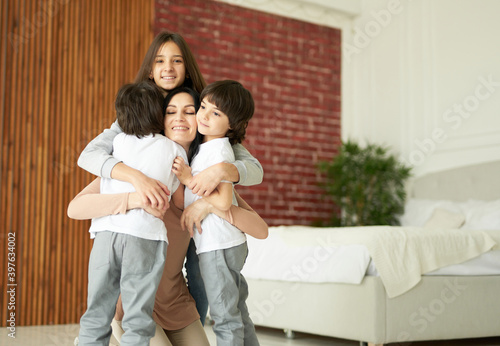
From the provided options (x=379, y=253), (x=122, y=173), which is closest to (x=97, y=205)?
(x=122, y=173)

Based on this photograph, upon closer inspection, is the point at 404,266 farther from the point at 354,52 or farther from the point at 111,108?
the point at 354,52

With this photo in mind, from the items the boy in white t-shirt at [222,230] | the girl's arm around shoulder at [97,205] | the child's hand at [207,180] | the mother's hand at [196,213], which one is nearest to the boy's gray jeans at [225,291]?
the boy in white t-shirt at [222,230]

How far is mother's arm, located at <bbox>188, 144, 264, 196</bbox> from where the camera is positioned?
195 centimetres

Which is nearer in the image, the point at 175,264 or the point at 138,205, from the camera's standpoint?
the point at 138,205

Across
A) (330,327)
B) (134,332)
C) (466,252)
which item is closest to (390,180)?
(466,252)

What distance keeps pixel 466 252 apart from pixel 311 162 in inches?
Answer: 116

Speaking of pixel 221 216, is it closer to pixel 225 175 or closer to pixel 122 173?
pixel 225 175

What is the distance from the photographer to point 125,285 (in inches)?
70.7

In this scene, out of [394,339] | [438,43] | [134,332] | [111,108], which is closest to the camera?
[134,332]

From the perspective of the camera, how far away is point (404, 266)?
10.1 feet

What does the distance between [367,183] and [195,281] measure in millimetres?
3797

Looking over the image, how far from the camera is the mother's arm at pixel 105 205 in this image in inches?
72.8

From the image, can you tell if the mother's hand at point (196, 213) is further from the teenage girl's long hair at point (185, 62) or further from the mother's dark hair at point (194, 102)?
the teenage girl's long hair at point (185, 62)

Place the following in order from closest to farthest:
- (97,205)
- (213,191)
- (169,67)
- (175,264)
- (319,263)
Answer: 1. (97,205)
2. (213,191)
3. (175,264)
4. (169,67)
5. (319,263)
